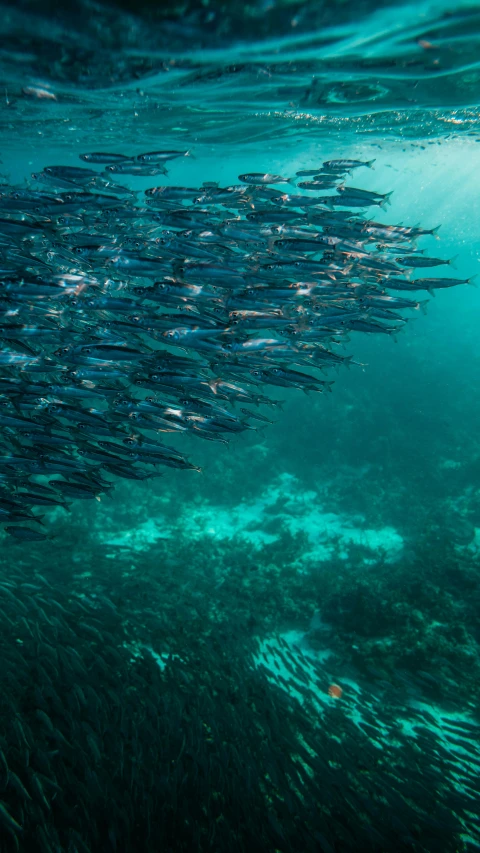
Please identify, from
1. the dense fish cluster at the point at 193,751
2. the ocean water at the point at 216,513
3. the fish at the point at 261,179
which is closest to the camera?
the dense fish cluster at the point at 193,751

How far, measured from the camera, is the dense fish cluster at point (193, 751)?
413cm

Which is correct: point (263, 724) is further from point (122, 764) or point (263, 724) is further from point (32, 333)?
point (32, 333)

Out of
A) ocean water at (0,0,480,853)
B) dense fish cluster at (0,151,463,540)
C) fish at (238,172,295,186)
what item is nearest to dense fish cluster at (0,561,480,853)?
ocean water at (0,0,480,853)

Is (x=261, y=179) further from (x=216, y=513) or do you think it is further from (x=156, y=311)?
(x=216, y=513)

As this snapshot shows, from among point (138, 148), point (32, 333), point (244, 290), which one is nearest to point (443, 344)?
point (138, 148)

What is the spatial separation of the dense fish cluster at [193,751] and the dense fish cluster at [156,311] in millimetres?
2064

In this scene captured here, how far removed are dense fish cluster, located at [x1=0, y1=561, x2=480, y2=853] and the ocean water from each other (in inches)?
1.3

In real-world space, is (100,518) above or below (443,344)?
below

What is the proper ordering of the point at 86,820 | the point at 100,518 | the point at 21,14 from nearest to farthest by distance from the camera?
the point at 86,820 → the point at 21,14 → the point at 100,518

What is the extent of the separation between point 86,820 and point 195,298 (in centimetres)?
610

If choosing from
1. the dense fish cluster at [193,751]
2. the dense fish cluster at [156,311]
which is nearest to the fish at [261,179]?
the dense fish cluster at [156,311]

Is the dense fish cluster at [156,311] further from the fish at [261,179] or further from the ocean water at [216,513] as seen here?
the fish at [261,179]

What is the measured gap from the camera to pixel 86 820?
401 centimetres

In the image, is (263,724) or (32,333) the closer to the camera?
(32,333)
